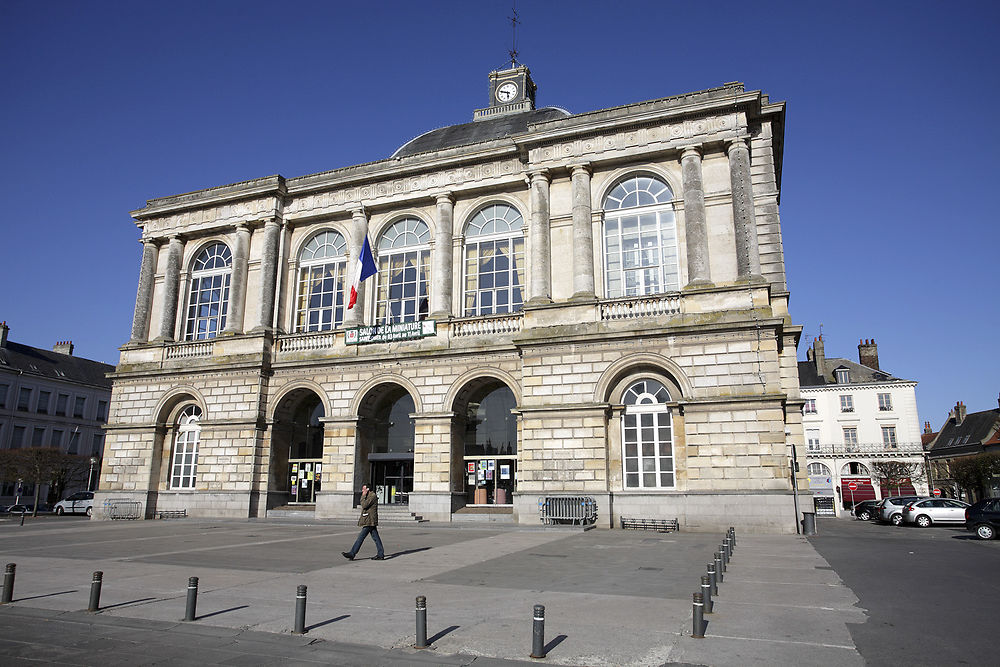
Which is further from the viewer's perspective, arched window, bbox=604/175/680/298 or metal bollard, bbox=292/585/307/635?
arched window, bbox=604/175/680/298

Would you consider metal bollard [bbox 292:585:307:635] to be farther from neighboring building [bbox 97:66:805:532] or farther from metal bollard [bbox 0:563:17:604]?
neighboring building [bbox 97:66:805:532]

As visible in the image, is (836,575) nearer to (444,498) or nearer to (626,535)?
(626,535)

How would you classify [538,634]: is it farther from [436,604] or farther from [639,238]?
[639,238]

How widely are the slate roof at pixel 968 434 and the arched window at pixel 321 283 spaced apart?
215 ft

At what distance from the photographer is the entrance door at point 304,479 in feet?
94.7

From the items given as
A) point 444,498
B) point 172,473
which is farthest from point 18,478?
point 444,498

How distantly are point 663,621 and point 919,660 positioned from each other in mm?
2565

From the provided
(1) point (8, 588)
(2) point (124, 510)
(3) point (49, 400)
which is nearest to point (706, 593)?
(1) point (8, 588)

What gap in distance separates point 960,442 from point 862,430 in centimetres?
2157

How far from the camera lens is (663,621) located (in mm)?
→ 7984

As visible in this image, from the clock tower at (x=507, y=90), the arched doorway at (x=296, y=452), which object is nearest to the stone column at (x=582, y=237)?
the arched doorway at (x=296, y=452)

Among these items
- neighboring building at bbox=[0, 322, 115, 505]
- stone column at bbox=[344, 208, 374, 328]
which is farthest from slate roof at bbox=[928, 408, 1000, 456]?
neighboring building at bbox=[0, 322, 115, 505]

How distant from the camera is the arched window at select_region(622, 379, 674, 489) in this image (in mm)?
22281

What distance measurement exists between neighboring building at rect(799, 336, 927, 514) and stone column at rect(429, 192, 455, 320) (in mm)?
39475
